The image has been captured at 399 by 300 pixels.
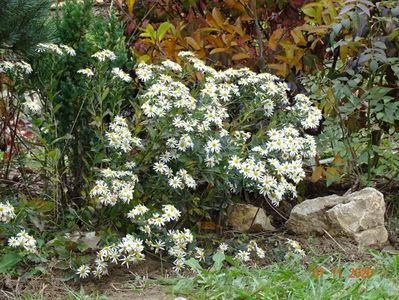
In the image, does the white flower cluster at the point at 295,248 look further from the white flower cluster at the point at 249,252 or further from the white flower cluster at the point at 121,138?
the white flower cluster at the point at 121,138

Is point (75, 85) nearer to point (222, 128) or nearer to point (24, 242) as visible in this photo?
point (222, 128)

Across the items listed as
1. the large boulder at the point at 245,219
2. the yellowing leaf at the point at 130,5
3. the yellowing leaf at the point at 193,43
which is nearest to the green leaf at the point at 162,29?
the yellowing leaf at the point at 193,43

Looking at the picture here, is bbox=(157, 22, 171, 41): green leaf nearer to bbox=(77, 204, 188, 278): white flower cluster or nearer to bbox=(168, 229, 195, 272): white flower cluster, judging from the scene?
bbox=(77, 204, 188, 278): white flower cluster

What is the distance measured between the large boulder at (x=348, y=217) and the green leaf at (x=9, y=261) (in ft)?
5.28

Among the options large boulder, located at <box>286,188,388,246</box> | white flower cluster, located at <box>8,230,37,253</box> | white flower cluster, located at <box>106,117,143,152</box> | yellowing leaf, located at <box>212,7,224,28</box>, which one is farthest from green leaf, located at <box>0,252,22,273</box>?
yellowing leaf, located at <box>212,7,224,28</box>

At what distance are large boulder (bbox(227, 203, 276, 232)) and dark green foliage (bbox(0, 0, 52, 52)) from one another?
57.3 inches

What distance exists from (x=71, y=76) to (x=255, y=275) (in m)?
1.51

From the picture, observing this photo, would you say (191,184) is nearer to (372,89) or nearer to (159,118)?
(159,118)

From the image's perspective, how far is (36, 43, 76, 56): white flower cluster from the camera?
3998 mm

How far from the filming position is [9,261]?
3750mm

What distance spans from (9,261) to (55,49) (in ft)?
3.55

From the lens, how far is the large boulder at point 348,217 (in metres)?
4.44
